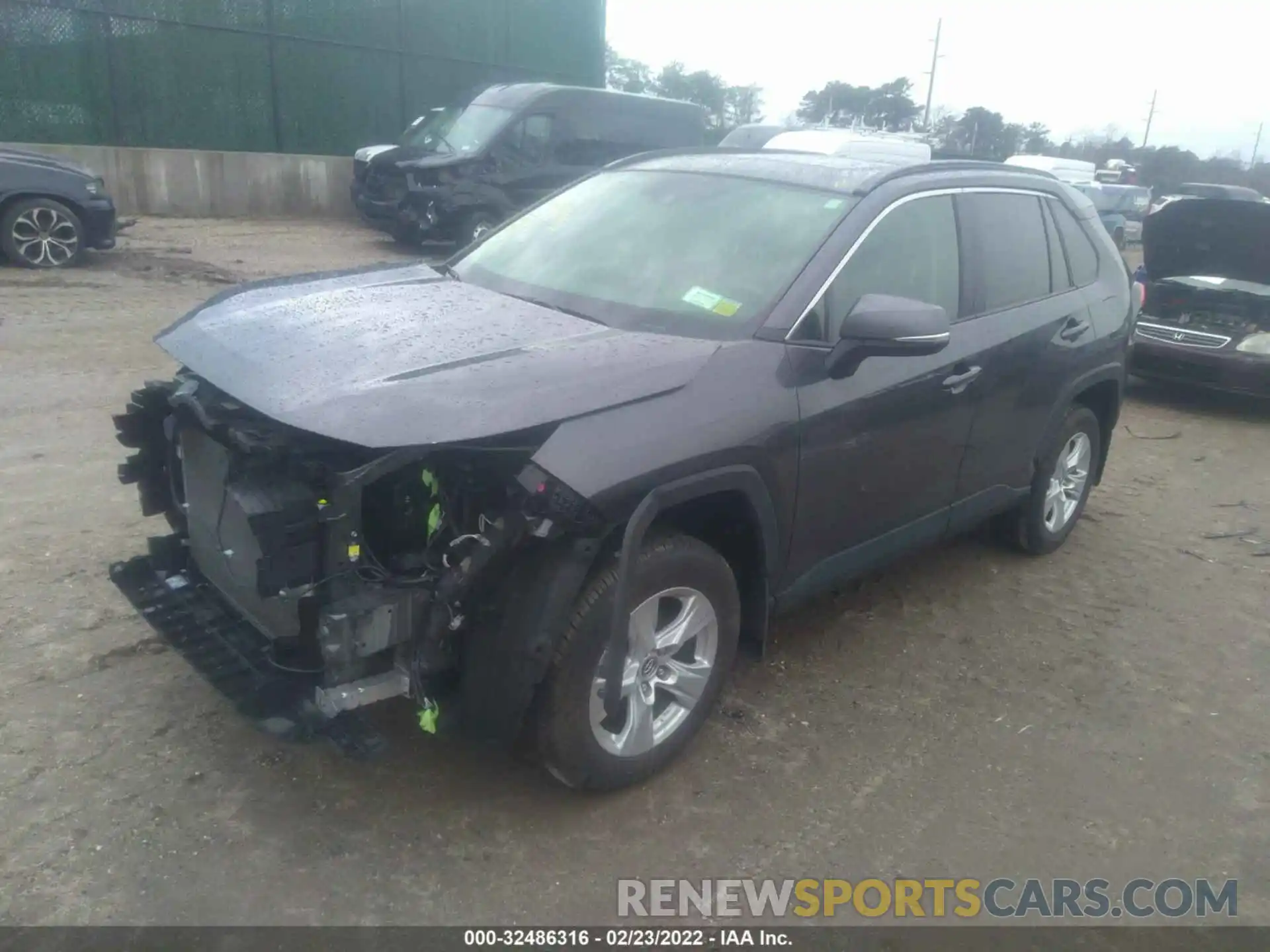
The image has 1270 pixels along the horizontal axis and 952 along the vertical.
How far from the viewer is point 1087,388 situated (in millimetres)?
5059

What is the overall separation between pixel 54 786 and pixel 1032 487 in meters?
4.18

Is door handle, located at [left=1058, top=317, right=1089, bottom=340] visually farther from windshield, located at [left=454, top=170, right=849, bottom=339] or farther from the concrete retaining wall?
the concrete retaining wall

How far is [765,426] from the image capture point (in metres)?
3.24

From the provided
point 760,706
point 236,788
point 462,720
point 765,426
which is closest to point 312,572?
point 462,720

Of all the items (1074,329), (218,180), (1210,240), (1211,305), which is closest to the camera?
(1074,329)

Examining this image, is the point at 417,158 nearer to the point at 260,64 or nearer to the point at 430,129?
the point at 430,129

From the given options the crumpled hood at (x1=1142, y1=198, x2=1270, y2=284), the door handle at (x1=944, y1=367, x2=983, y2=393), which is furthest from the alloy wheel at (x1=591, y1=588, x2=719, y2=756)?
the crumpled hood at (x1=1142, y1=198, x2=1270, y2=284)

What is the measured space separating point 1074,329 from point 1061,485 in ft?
2.88

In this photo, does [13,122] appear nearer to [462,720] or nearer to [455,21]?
[455,21]

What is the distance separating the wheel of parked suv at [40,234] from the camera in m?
10.9

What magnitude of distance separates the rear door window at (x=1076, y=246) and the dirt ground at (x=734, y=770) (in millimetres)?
1444

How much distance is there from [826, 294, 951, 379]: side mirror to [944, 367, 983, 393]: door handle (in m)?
0.63

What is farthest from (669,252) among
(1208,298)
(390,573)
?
(1208,298)

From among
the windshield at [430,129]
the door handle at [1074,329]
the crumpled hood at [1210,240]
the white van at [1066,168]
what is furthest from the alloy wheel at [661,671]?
the white van at [1066,168]
